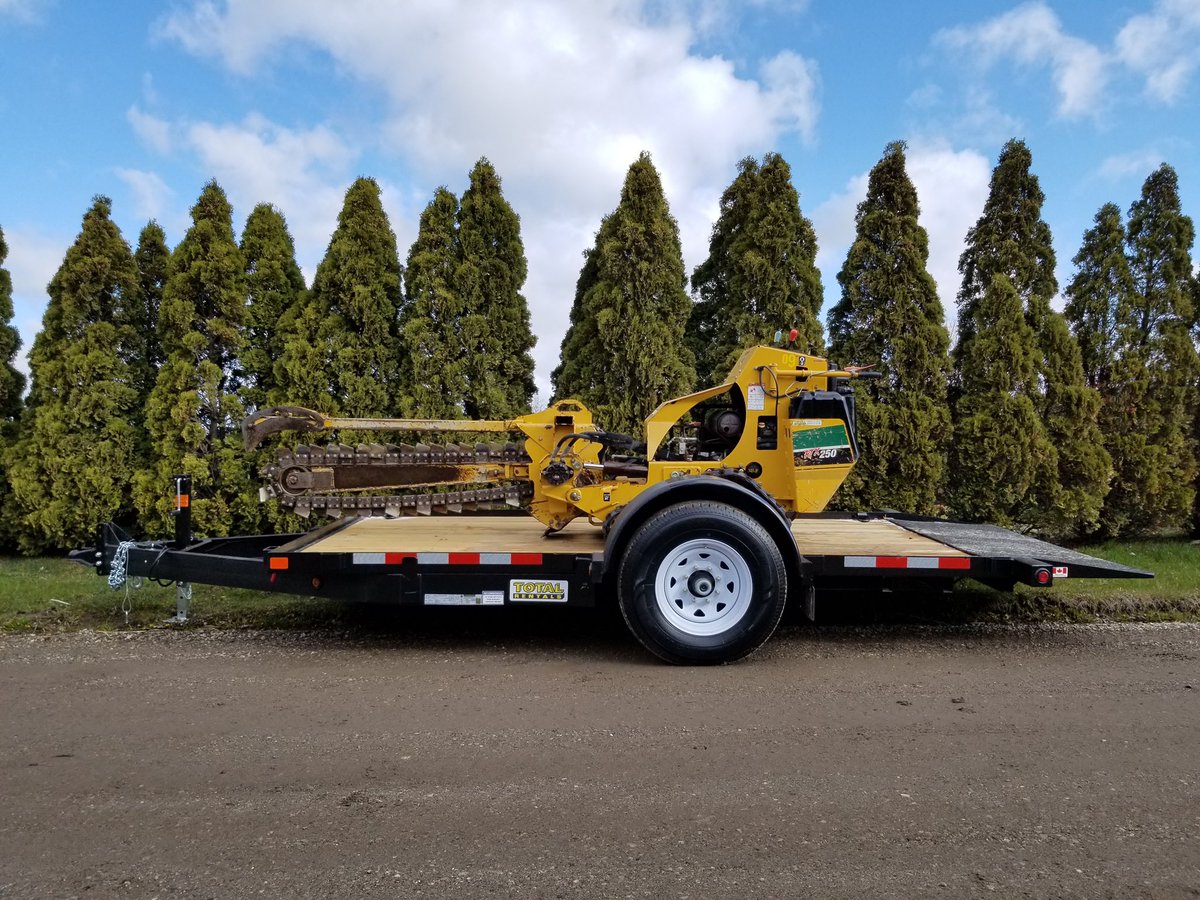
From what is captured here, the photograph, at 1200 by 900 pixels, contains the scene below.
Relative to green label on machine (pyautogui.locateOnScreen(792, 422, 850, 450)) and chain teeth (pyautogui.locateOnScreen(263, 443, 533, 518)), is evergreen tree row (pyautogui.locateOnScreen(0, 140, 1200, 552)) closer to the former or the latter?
chain teeth (pyautogui.locateOnScreen(263, 443, 533, 518))

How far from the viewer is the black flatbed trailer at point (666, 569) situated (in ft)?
17.2

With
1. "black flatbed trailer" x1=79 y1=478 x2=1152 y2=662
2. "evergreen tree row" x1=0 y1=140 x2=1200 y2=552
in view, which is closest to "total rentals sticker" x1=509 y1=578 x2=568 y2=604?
"black flatbed trailer" x1=79 y1=478 x2=1152 y2=662

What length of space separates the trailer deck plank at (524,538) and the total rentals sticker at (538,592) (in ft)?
0.78

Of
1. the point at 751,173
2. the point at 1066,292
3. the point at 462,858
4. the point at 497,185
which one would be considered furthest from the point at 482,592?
the point at 1066,292

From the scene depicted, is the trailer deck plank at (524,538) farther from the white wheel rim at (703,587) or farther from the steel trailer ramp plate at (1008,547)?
Result: the white wheel rim at (703,587)

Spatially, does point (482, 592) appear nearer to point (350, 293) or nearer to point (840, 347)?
point (350, 293)

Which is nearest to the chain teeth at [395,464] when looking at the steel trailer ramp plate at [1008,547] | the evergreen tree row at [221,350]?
the evergreen tree row at [221,350]

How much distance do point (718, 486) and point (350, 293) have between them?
581cm

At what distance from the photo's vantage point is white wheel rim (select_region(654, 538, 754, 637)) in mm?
5309

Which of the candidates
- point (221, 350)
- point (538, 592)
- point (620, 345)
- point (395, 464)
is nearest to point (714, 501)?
point (538, 592)

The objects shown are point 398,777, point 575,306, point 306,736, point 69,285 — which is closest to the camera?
point 398,777

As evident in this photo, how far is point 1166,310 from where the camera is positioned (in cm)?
990

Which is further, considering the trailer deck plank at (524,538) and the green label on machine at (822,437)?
the green label on machine at (822,437)

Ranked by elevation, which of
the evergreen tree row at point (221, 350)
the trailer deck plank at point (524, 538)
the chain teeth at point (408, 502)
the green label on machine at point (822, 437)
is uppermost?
the evergreen tree row at point (221, 350)
